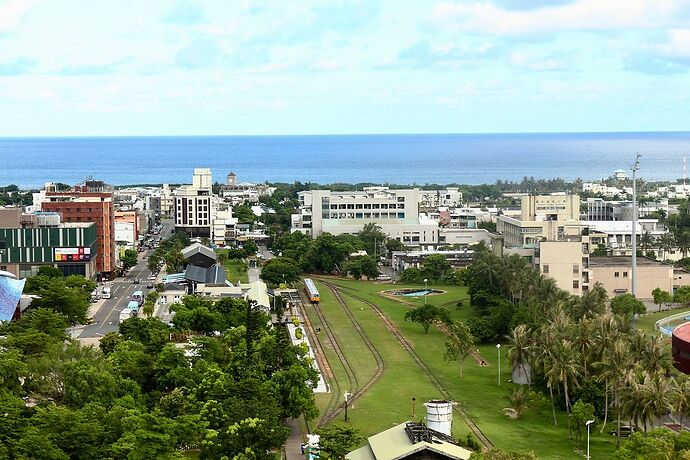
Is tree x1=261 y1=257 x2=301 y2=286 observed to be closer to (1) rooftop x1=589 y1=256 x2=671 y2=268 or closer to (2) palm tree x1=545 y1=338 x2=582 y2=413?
(1) rooftop x1=589 y1=256 x2=671 y2=268

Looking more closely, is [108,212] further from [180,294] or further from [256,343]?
[256,343]

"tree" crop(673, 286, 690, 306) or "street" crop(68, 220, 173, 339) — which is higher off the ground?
"tree" crop(673, 286, 690, 306)

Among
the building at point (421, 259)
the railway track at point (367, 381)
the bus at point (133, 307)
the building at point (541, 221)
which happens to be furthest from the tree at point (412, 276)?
the bus at point (133, 307)

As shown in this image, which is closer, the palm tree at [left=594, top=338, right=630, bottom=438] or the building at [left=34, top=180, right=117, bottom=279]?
the palm tree at [left=594, top=338, right=630, bottom=438]

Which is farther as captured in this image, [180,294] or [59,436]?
[180,294]

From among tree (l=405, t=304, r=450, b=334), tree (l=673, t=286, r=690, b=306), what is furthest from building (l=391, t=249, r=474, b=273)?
tree (l=405, t=304, r=450, b=334)

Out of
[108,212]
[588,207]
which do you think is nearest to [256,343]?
[108,212]

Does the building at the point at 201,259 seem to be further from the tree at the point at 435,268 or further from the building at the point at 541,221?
the building at the point at 541,221
